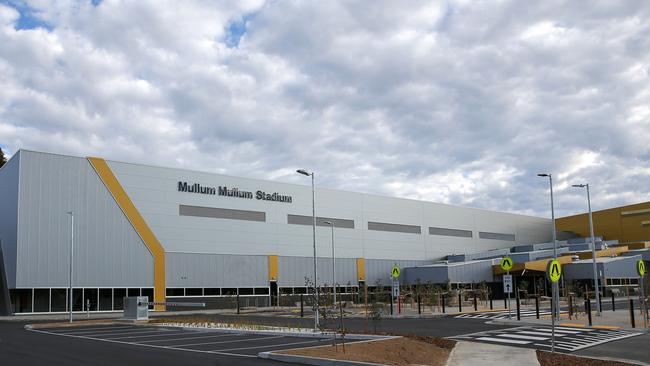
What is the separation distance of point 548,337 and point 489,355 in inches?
254

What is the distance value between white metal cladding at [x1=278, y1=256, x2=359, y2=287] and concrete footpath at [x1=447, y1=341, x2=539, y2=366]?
43.2 metres

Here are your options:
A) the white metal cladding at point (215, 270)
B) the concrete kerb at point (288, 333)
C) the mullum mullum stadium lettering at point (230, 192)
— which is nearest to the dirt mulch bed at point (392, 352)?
the concrete kerb at point (288, 333)

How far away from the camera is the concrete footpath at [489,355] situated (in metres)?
14.7

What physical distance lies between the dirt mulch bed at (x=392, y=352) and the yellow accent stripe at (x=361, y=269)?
49.3 metres

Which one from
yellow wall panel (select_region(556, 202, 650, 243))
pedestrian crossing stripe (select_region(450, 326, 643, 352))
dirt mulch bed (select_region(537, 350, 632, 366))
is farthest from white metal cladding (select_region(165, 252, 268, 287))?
yellow wall panel (select_region(556, 202, 650, 243))

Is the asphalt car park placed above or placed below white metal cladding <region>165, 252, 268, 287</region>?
below

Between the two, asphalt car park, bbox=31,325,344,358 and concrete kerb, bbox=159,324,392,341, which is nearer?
asphalt car park, bbox=31,325,344,358

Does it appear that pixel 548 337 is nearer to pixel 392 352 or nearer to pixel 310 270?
pixel 392 352

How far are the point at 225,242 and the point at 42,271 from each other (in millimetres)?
16332

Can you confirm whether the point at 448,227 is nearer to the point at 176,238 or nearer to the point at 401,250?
the point at 401,250

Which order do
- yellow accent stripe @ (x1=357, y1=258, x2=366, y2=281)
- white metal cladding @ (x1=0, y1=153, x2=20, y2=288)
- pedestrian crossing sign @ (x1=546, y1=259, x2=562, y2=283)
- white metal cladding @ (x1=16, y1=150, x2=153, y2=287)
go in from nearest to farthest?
pedestrian crossing sign @ (x1=546, y1=259, x2=562, y2=283)
white metal cladding @ (x1=16, y1=150, x2=153, y2=287)
white metal cladding @ (x1=0, y1=153, x2=20, y2=288)
yellow accent stripe @ (x1=357, y1=258, x2=366, y2=281)

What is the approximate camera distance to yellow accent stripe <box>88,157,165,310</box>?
4919 cm

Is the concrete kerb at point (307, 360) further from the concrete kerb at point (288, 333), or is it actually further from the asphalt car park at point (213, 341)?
the concrete kerb at point (288, 333)

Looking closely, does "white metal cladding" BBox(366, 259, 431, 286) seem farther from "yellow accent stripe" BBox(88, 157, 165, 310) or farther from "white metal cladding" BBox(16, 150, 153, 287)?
"white metal cladding" BBox(16, 150, 153, 287)
